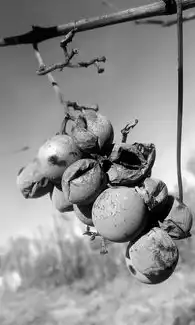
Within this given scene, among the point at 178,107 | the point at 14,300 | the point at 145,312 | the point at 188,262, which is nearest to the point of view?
the point at 178,107

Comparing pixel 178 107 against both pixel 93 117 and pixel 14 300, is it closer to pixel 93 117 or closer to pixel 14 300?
pixel 93 117

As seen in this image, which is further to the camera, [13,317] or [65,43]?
[13,317]

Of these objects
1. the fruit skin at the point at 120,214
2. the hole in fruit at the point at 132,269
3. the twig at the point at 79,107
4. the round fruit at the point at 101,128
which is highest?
the twig at the point at 79,107

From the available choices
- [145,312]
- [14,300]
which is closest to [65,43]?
[145,312]

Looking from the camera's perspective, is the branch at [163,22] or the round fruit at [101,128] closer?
the round fruit at [101,128]

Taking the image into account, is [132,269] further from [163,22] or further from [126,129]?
[163,22]

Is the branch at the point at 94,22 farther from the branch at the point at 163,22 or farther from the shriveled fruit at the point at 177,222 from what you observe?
the shriveled fruit at the point at 177,222

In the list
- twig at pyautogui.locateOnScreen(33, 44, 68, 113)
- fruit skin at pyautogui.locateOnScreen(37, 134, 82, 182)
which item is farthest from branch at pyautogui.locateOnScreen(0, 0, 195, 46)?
fruit skin at pyautogui.locateOnScreen(37, 134, 82, 182)

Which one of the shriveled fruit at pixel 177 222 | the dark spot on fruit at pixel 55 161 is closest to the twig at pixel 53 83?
the dark spot on fruit at pixel 55 161
